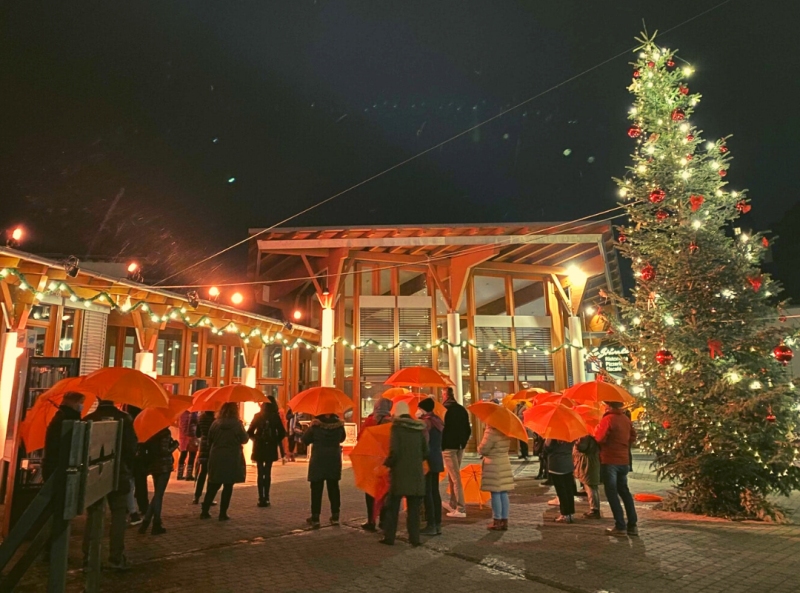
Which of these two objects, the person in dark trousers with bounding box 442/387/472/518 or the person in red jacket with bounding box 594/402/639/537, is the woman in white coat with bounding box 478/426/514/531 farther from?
the person in red jacket with bounding box 594/402/639/537

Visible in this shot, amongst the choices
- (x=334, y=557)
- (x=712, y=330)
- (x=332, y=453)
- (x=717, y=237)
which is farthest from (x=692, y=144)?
(x=334, y=557)

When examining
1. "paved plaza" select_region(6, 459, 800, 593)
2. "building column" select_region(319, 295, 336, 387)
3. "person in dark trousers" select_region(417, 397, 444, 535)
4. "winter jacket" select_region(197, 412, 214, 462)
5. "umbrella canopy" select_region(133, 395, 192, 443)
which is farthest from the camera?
"building column" select_region(319, 295, 336, 387)

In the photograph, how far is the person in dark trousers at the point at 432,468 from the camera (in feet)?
22.3

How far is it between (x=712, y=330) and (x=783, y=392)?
1247 mm

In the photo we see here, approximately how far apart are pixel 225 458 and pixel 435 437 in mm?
2833

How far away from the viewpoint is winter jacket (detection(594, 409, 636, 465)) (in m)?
6.92

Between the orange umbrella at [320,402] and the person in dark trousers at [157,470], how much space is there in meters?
1.79

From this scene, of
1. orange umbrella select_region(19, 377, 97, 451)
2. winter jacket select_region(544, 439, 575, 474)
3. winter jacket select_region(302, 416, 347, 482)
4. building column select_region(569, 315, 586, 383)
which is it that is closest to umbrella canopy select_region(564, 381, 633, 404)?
winter jacket select_region(544, 439, 575, 474)

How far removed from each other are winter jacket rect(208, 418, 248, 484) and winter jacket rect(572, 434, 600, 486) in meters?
4.74

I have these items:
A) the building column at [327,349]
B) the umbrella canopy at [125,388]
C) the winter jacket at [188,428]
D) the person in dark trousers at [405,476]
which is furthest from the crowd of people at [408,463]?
the building column at [327,349]

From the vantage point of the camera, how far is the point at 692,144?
9.19m

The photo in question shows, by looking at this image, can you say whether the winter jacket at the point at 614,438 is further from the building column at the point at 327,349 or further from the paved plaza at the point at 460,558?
the building column at the point at 327,349

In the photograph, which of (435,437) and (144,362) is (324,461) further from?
(144,362)

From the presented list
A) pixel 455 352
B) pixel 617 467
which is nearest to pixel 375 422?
pixel 617 467
